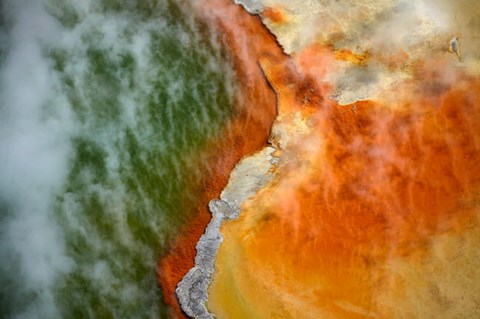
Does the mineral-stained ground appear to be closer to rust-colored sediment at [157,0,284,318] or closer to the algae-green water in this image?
rust-colored sediment at [157,0,284,318]

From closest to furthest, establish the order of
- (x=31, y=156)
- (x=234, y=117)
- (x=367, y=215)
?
(x=367, y=215), (x=31, y=156), (x=234, y=117)

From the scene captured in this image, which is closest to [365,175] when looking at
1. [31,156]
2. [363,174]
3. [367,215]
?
[363,174]

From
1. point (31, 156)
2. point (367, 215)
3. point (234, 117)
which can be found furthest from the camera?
point (234, 117)

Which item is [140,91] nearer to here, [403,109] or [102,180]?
[102,180]

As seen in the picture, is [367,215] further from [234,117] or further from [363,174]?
[234,117]

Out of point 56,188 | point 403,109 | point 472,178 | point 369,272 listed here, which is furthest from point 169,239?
point 472,178

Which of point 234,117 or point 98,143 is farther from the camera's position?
point 234,117
